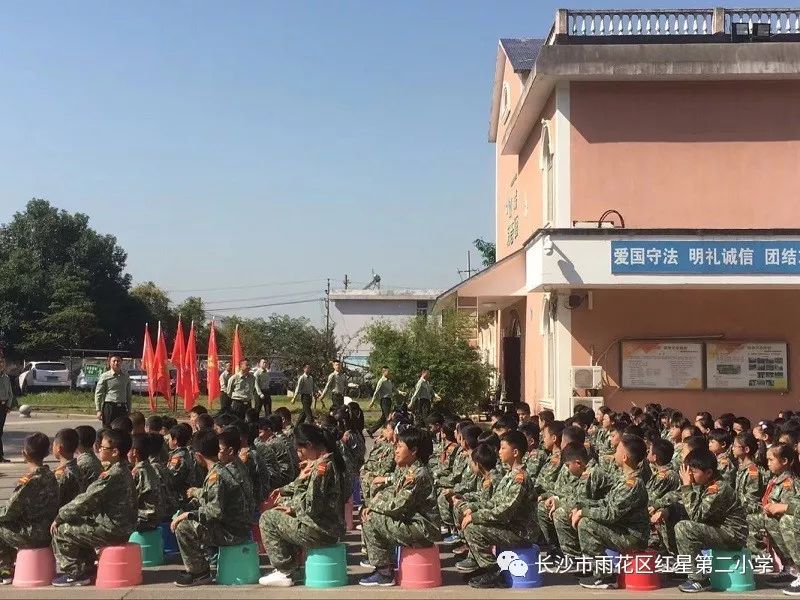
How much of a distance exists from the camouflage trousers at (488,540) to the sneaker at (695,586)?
1230 mm

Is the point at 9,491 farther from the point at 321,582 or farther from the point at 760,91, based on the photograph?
the point at 760,91

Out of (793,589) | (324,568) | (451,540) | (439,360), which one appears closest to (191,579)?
(324,568)

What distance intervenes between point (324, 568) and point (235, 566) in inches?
28.4

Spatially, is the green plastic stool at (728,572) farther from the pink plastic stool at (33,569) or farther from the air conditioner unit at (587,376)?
the air conditioner unit at (587,376)

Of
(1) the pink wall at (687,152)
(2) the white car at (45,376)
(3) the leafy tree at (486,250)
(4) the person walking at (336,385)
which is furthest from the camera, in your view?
(3) the leafy tree at (486,250)

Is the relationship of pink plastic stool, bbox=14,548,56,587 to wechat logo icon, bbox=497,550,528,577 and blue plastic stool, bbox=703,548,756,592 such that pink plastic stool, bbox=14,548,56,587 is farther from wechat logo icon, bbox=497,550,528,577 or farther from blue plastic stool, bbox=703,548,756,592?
blue plastic stool, bbox=703,548,756,592

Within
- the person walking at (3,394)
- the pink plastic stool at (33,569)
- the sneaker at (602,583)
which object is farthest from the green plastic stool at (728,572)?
the person walking at (3,394)

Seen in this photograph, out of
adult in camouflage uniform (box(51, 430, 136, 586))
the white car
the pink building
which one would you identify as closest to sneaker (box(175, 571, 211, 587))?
adult in camouflage uniform (box(51, 430, 136, 586))

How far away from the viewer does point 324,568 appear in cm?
737

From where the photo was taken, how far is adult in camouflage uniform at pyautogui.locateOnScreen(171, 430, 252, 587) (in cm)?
730

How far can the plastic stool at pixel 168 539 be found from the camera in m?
8.56

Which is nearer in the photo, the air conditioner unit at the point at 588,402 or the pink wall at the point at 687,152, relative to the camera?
the air conditioner unit at the point at 588,402

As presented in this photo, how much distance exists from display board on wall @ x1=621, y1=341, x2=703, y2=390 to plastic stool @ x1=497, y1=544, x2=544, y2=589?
989 cm

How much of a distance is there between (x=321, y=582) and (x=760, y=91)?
45.3 ft
